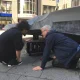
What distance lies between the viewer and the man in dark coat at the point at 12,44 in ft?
21.3

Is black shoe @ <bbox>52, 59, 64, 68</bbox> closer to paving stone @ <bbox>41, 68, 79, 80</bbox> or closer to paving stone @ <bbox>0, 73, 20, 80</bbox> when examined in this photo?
paving stone @ <bbox>41, 68, 79, 80</bbox>

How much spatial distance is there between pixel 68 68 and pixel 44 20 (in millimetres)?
2884

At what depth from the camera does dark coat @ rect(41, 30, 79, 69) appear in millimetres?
5891

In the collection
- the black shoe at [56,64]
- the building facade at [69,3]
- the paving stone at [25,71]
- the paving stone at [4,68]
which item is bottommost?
the paving stone at [4,68]

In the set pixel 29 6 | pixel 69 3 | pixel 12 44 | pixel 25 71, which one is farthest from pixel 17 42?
pixel 29 6

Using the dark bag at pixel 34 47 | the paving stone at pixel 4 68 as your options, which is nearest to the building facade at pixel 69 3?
the dark bag at pixel 34 47

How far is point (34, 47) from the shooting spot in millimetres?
8938

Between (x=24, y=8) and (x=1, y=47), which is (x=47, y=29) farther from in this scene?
(x=24, y=8)

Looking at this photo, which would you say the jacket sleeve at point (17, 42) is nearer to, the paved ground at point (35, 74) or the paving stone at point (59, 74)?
the paved ground at point (35, 74)

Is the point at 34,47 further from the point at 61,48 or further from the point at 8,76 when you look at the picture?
the point at 8,76

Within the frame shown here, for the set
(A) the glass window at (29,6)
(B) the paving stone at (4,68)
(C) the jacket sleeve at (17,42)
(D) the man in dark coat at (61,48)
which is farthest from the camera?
(A) the glass window at (29,6)

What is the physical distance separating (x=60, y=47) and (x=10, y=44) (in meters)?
1.47

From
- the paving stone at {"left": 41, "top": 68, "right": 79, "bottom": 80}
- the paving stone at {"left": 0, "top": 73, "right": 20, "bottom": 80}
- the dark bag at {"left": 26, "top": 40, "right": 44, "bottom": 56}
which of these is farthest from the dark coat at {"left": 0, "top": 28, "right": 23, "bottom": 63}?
the dark bag at {"left": 26, "top": 40, "right": 44, "bottom": 56}

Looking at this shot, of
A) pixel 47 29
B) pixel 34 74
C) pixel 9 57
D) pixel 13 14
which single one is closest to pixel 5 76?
pixel 34 74
